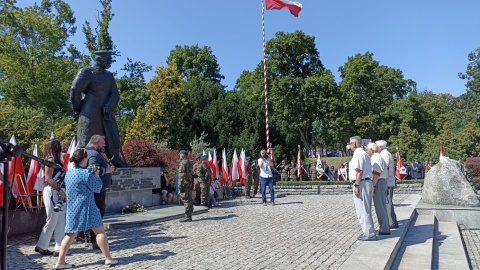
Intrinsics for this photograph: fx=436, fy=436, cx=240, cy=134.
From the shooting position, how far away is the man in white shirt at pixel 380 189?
25.1 feet

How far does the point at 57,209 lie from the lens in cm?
627

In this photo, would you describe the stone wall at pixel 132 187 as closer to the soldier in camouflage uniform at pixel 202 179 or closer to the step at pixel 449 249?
the soldier in camouflage uniform at pixel 202 179

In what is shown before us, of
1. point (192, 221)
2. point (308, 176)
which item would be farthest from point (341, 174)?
point (192, 221)

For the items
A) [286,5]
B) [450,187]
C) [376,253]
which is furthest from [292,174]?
[376,253]

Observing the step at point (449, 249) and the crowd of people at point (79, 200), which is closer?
the crowd of people at point (79, 200)

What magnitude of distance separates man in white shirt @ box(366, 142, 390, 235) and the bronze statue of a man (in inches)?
269

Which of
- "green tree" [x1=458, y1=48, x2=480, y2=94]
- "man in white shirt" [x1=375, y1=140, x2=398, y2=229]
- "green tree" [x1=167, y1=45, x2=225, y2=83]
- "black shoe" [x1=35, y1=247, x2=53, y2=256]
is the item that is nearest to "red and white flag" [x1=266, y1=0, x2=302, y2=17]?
"man in white shirt" [x1=375, y1=140, x2=398, y2=229]

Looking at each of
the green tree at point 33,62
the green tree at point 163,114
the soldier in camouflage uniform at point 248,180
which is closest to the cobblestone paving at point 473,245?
the soldier in camouflage uniform at point 248,180

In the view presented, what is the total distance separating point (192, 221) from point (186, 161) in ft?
4.90

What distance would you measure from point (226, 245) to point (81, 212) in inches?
102

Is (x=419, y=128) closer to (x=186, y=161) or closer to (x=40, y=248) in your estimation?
(x=186, y=161)

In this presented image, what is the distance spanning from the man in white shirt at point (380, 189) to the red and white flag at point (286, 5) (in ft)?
52.1

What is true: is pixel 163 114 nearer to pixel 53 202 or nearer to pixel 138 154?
pixel 138 154

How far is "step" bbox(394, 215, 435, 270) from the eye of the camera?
6.20 m
